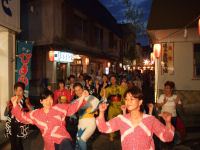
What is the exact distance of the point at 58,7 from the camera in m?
13.4

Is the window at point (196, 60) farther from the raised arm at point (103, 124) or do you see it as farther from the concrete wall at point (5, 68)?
the concrete wall at point (5, 68)

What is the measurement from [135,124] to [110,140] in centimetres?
356

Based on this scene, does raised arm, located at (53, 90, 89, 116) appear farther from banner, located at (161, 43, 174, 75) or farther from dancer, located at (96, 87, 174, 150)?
banner, located at (161, 43, 174, 75)

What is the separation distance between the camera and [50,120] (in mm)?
2965

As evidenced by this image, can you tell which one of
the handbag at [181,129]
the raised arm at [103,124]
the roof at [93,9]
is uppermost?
the roof at [93,9]

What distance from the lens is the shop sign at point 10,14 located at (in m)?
6.14

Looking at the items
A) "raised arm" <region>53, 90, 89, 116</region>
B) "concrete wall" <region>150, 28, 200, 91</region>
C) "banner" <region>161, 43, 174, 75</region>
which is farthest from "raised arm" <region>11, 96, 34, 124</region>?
"banner" <region>161, 43, 174, 75</region>

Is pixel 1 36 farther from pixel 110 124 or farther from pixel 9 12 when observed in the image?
pixel 110 124

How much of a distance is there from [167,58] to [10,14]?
24.7ft

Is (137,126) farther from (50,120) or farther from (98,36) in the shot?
(98,36)

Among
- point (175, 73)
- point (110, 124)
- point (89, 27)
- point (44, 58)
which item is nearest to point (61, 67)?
point (44, 58)

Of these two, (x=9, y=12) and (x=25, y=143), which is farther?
(x=9, y=12)

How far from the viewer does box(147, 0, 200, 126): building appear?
860 centimetres

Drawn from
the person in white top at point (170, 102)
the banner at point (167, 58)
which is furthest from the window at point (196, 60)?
the person in white top at point (170, 102)
